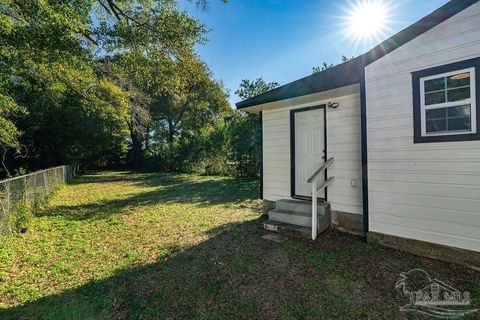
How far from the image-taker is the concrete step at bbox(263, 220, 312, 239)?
15.5 ft

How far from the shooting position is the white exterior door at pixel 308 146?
5422 millimetres

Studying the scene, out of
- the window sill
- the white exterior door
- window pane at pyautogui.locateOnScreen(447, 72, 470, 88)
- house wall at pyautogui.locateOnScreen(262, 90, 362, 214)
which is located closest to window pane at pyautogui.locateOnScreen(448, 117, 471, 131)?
the window sill

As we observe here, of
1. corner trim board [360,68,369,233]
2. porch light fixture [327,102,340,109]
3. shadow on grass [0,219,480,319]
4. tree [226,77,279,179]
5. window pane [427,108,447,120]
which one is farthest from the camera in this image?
tree [226,77,279,179]

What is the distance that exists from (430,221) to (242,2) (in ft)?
24.8

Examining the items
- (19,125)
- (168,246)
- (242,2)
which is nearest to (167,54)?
(242,2)

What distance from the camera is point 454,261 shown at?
352 centimetres

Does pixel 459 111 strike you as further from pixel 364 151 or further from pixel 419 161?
pixel 364 151

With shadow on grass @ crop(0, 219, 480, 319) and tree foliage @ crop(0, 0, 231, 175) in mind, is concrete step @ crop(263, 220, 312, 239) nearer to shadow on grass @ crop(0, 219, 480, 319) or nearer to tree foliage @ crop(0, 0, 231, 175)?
shadow on grass @ crop(0, 219, 480, 319)

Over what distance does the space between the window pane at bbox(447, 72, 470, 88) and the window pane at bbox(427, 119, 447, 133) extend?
51 centimetres

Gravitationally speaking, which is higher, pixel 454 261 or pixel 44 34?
pixel 44 34

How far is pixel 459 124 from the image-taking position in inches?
140

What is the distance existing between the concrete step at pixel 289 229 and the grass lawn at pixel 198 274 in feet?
0.61

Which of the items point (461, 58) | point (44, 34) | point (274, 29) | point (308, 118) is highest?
point (274, 29)

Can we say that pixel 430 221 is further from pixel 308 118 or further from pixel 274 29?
pixel 274 29
